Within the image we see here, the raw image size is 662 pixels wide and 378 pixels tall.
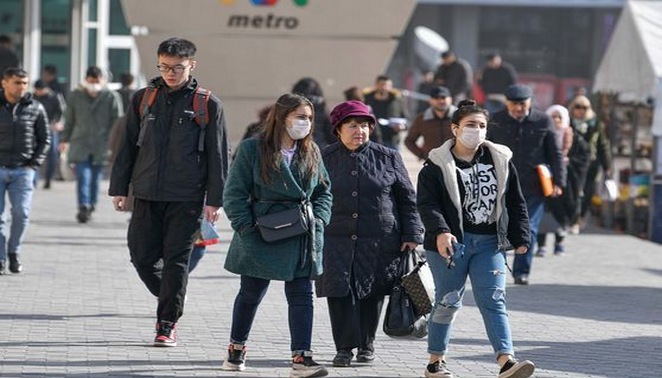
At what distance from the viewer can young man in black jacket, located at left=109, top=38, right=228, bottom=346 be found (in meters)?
9.31

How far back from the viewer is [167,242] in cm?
940

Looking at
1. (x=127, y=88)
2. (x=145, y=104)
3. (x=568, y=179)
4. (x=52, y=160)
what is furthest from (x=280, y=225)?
(x=52, y=160)

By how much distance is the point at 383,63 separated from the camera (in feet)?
68.3

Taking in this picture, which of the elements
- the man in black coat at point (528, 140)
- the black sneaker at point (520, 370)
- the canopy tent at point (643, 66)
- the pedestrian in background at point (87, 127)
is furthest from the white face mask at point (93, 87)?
the black sneaker at point (520, 370)

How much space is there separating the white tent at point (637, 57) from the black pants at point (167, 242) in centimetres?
1025

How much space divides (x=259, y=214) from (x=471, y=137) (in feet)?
3.84

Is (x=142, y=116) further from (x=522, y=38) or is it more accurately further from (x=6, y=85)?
(x=522, y=38)

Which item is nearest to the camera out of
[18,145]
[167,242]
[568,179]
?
[167,242]

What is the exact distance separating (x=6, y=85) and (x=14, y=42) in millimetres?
14720

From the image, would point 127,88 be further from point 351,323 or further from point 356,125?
point 351,323

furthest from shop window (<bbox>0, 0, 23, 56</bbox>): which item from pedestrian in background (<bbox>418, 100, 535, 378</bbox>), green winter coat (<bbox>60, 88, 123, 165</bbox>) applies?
pedestrian in background (<bbox>418, 100, 535, 378</bbox>)

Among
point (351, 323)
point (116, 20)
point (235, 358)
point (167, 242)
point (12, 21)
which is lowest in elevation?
point (235, 358)

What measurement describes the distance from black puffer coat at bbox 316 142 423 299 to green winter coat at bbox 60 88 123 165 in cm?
928

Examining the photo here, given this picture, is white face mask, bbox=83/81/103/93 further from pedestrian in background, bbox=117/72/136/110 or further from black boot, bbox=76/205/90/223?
pedestrian in background, bbox=117/72/136/110
